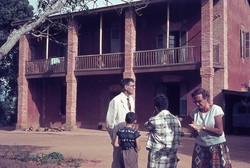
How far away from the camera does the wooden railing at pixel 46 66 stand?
22.3 meters

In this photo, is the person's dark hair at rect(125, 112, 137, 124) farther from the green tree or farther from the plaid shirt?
the green tree

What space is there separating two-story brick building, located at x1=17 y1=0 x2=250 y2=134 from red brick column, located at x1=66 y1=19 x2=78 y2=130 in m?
0.06

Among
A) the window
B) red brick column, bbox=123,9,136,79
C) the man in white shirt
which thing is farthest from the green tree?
the man in white shirt

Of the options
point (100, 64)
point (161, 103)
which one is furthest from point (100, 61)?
point (161, 103)

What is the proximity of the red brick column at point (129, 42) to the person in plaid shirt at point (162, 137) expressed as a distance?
14250 millimetres

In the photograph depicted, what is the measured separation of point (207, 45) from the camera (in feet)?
56.5

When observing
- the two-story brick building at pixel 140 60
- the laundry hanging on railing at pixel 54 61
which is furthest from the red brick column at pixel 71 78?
the laundry hanging on railing at pixel 54 61

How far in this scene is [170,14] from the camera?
65.7 feet

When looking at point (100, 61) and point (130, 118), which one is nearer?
point (130, 118)

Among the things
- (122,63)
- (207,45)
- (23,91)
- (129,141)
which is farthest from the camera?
(23,91)

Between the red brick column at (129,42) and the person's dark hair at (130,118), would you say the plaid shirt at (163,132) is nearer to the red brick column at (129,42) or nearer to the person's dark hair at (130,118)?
the person's dark hair at (130,118)

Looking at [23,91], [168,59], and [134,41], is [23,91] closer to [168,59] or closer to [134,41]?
[134,41]

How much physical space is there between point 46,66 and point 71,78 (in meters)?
2.46

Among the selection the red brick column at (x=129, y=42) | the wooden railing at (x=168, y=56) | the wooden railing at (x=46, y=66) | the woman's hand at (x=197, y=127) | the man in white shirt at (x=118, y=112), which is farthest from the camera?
the wooden railing at (x=46, y=66)
